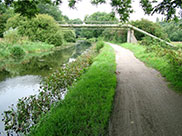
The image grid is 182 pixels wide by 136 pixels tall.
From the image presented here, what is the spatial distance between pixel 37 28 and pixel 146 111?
27747 millimetres

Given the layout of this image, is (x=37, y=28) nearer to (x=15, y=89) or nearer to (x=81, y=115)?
(x=15, y=89)

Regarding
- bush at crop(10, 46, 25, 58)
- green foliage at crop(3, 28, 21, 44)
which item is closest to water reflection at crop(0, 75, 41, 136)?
bush at crop(10, 46, 25, 58)

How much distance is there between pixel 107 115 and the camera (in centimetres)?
343

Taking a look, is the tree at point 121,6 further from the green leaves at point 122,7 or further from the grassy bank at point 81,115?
the grassy bank at point 81,115

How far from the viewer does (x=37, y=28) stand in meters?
27.0

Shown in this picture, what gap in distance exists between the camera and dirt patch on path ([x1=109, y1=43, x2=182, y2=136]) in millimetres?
2959

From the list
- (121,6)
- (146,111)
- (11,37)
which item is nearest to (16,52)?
(11,37)

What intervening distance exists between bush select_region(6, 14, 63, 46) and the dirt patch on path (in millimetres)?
24613

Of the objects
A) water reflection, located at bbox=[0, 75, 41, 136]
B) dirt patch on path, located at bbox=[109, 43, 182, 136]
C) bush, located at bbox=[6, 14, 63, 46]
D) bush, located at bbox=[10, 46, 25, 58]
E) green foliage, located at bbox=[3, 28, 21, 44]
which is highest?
bush, located at bbox=[6, 14, 63, 46]

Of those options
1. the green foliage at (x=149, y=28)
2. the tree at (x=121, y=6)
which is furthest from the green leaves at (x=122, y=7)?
the green foliage at (x=149, y=28)

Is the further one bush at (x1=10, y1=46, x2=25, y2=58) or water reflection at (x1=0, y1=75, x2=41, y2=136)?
bush at (x1=10, y1=46, x2=25, y2=58)

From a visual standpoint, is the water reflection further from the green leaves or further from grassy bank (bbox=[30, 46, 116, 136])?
the green leaves

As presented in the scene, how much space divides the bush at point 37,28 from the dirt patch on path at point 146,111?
80.8 ft

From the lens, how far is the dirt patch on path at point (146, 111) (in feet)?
9.71
